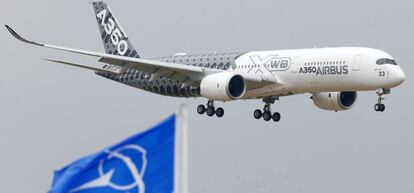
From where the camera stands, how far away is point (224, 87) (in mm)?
74938

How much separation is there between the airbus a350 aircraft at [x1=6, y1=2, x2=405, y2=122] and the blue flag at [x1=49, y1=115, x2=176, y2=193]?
169 feet

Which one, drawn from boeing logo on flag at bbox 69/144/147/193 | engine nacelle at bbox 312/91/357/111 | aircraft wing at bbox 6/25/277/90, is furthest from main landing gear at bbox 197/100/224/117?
boeing logo on flag at bbox 69/144/147/193

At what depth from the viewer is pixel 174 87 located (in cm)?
8256

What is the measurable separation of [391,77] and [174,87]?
47.9 ft

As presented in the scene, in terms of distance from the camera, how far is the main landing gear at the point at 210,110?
260 feet

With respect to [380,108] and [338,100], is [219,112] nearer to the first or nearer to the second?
[338,100]

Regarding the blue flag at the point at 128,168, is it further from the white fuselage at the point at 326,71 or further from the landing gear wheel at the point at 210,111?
the landing gear wheel at the point at 210,111

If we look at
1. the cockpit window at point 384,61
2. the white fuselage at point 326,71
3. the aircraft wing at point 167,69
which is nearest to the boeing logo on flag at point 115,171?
the white fuselage at point 326,71

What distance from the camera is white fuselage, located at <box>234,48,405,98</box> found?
243ft

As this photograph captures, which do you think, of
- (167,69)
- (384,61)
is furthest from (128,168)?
(167,69)

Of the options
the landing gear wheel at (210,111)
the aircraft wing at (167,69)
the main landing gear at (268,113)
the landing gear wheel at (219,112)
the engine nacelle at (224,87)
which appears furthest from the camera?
the main landing gear at (268,113)

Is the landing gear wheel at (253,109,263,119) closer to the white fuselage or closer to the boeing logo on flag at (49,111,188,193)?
the white fuselage

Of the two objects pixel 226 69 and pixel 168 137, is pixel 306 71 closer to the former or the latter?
pixel 226 69

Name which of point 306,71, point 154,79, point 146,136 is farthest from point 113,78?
point 146,136
